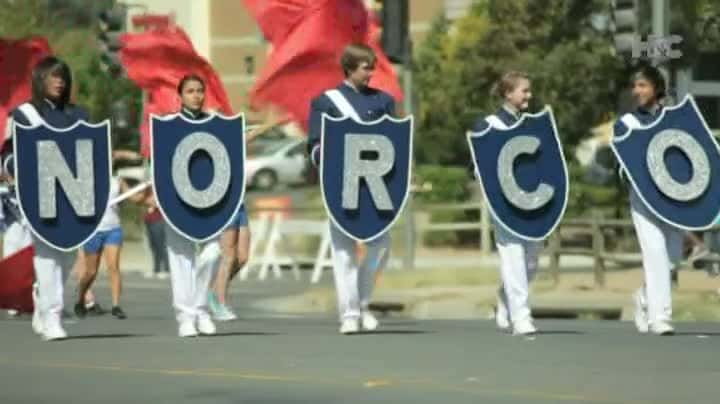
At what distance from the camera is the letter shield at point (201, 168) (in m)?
14.6

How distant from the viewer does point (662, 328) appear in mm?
14664

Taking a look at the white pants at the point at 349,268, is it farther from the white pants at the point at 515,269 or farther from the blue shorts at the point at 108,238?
the blue shorts at the point at 108,238

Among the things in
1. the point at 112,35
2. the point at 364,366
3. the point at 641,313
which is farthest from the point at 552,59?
the point at 364,366

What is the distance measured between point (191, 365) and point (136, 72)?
353 inches

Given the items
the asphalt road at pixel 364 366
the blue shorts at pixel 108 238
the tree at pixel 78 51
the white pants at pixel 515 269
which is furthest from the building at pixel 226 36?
the white pants at pixel 515 269

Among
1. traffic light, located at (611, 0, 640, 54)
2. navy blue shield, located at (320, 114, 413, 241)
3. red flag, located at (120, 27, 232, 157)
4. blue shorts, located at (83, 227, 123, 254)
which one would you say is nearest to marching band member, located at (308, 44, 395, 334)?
navy blue shield, located at (320, 114, 413, 241)

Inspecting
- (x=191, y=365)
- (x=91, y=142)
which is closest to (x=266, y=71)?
(x=91, y=142)

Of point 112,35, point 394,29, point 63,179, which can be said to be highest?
point 394,29

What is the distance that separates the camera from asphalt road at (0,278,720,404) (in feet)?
37.3

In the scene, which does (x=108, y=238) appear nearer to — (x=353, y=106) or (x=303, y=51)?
(x=303, y=51)

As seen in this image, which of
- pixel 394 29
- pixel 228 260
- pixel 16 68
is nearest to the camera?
→ pixel 228 260

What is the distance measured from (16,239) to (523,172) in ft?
17.1

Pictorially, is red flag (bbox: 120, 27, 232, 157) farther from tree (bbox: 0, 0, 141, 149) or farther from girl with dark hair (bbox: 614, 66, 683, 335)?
tree (bbox: 0, 0, 141, 149)

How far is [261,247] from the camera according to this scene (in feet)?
122
